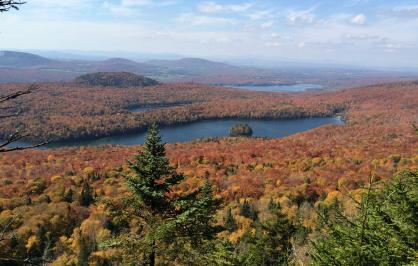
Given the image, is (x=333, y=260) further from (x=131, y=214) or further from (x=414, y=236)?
(x=131, y=214)

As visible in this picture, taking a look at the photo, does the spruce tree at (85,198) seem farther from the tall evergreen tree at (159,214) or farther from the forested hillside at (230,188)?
the tall evergreen tree at (159,214)

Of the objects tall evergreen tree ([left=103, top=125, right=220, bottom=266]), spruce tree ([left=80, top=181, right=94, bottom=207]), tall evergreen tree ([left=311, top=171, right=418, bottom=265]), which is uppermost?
tall evergreen tree ([left=311, top=171, right=418, bottom=265])

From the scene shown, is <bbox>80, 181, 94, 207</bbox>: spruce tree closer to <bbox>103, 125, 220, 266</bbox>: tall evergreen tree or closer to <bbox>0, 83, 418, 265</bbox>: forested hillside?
<bbox>0, 83, 418, 265</bbox>: forested hillside

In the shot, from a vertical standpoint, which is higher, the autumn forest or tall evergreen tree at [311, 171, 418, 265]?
tall evergreen tree at [311, 171, 418, 265]

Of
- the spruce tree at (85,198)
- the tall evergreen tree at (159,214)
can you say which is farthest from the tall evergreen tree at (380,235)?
the spruce tree at (85,198)

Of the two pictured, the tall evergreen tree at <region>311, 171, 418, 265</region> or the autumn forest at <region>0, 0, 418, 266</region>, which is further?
the autumn forest at <region>0, 0, 418, 266</region>

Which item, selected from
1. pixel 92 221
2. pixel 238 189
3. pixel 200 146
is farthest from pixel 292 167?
pixel 92 221

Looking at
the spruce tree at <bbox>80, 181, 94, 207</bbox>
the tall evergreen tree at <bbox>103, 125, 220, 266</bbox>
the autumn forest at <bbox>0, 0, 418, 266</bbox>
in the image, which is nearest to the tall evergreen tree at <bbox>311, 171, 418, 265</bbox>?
the autumn forest at <bbox>0, 0, 418, 266</bbox>
